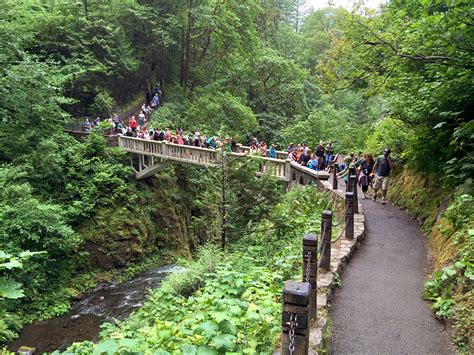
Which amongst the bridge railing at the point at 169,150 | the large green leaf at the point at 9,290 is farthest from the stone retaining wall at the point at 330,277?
the bridge railing at the point at 169,150

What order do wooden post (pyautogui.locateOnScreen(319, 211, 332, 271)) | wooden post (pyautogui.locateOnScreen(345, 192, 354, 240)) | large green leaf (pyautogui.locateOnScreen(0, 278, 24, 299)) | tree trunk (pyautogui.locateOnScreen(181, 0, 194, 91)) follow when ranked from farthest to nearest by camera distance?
1. tree trunk (pyautogui.locateOnScreen(181, 0, 194, 91))
2. wooden post (pyautogui.locateOnScreen(345, 192, 354, 240))
3. wooden post (pyautogui.locateOnScreen(319, 211, 332, 271))
4. large green leaf (pyautogui.locateOnScreen(0, 278, 24, 299))

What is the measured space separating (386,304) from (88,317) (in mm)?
11873

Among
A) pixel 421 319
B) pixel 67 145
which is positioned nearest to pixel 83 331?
pixel 67 145

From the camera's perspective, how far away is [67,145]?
62.3 ft

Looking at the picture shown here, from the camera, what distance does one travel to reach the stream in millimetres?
12539

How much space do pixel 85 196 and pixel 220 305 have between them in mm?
15624

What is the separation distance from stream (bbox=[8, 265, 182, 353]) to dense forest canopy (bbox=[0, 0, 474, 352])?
980 millimetres

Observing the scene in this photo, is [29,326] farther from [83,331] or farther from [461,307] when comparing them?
[461,307]

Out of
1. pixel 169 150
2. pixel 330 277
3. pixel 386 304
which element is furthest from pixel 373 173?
pixel 169 150

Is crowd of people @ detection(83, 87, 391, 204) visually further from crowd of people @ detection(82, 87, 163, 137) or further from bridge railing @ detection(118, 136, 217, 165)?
bridge railing @ detection(118, 136, 217, 165)

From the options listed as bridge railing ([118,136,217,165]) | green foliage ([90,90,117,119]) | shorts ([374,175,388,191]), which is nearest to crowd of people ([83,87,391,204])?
shorts ([374,175,388,191])

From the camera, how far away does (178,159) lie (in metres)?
19.2

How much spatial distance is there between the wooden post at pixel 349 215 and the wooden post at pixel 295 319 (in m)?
5.18

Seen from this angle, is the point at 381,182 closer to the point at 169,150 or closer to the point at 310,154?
the point at 310,154
